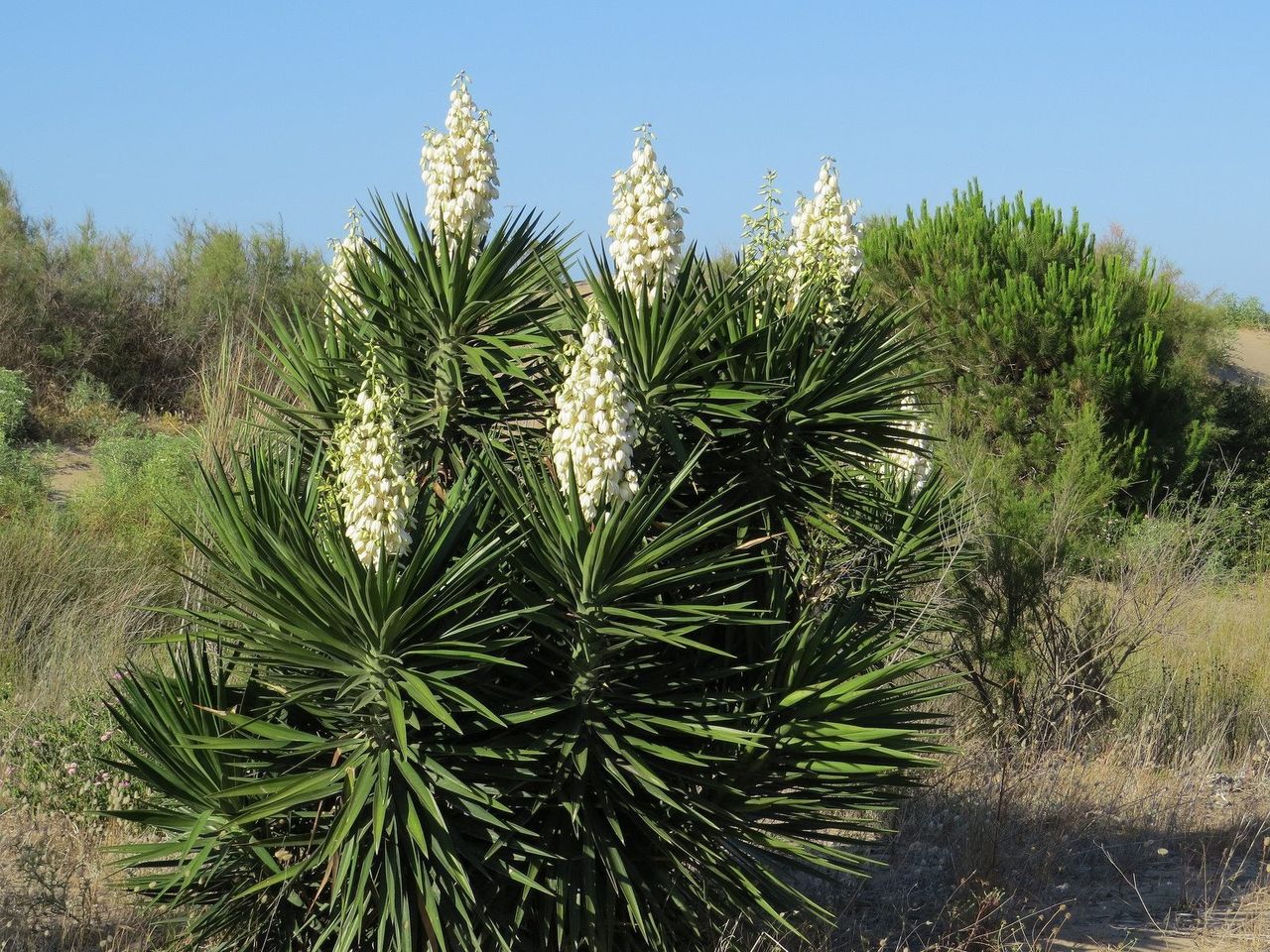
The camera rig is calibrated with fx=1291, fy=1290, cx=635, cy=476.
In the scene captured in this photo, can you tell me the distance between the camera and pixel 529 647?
298 cm

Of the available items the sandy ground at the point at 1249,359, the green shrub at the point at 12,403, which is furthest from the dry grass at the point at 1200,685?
the sandy ground at the point at 1249,359

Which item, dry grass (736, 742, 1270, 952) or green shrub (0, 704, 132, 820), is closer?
dry grass (736, 742, 1270, 952)

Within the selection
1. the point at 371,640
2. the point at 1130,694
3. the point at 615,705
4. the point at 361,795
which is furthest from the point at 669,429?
the point at 1130,694

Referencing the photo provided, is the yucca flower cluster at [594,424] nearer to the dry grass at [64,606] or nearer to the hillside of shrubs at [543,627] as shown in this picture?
the hillside of shrubs at [543,627]

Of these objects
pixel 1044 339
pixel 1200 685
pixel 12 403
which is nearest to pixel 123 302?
pixel 12 403

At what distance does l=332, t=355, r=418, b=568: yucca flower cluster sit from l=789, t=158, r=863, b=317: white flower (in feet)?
4.62

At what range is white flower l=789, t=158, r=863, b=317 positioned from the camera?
365cm

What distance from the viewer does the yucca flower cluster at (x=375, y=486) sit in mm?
2717

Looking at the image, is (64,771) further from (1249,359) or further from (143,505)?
(1249,359)

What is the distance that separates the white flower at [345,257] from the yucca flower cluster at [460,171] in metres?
0.20

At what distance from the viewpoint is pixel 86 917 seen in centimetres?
410

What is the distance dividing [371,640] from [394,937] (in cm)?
68

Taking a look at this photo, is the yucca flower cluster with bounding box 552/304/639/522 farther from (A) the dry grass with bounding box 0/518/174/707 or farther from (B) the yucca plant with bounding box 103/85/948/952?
(A) the dry grass with bounding box 0/518/174/707

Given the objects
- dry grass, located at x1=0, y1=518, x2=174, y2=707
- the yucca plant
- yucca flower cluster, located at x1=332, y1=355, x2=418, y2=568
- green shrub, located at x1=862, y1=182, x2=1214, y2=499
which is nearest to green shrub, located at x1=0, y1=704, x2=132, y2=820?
dry grass, located at x1=0, y1=518, x2=174, y2=707
